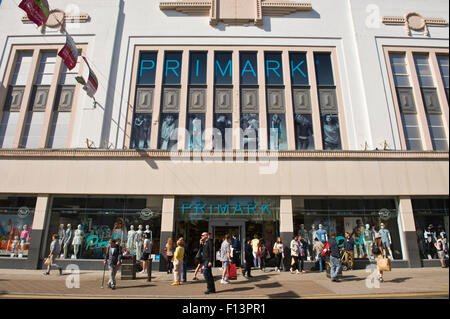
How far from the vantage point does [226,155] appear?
14883 mm

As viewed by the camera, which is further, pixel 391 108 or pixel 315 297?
pixel 391 108

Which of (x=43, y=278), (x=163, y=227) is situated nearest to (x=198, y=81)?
(x=163, y=227)

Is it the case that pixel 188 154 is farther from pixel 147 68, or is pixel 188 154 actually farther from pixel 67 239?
pixel 67 239

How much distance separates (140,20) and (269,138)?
1171 centimetres

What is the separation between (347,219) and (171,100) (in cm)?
1220

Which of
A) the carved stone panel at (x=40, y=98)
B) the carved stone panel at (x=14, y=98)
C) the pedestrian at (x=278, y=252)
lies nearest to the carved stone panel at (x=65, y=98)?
the carved stone panel at (x=40, y=98)

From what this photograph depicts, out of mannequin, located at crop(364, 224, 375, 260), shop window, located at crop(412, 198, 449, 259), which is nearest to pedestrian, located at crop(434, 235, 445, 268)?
shop window, located at crop(412, 198, 449, 259)

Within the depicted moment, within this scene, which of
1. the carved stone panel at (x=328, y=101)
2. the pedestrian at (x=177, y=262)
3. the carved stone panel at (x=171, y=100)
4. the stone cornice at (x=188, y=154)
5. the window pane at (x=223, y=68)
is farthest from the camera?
the window pane at (x=223, y=68)

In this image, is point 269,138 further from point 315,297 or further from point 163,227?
point 315,297

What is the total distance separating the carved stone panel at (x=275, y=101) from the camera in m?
16.5

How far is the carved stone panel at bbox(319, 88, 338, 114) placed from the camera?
16.6 m

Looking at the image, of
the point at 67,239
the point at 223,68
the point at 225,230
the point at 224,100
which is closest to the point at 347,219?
the point at 225,230

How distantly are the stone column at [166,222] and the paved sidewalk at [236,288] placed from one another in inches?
78.6

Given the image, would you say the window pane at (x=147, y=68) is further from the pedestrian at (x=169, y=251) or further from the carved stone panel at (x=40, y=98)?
the pedestrian at (x=169, y=251)
